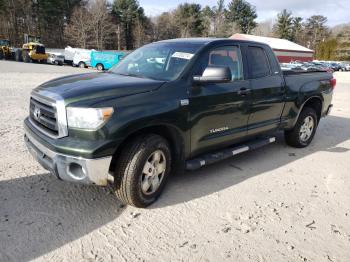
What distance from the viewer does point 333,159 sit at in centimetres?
561

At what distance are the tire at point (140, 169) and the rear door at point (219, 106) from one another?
519 mm

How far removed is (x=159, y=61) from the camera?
13.5ft

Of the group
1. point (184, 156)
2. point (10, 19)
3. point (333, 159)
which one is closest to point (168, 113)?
point (184, 156)

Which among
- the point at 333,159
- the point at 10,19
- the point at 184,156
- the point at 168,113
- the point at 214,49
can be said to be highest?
the point at 10,19

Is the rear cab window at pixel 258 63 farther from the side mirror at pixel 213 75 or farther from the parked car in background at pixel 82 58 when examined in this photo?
the parked car in background at pixel 82 58

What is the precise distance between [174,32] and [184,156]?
250 ft

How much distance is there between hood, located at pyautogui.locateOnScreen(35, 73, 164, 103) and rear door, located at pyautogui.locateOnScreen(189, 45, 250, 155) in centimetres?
61

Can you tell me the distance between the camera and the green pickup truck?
3.03m

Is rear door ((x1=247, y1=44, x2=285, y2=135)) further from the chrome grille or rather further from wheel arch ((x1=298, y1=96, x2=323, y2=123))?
the chrome grille

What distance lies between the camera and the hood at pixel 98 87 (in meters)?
3.12

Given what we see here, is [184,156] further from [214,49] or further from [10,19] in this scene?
[10,19]

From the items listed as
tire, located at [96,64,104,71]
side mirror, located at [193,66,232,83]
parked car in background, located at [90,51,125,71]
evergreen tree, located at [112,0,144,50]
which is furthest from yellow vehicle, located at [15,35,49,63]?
side mirror, located at [193,66,232,83]

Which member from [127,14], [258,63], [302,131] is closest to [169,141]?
[258,63]

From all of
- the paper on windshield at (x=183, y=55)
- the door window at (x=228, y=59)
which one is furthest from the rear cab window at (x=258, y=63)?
the paper on windshield at (x=183, y=55)
